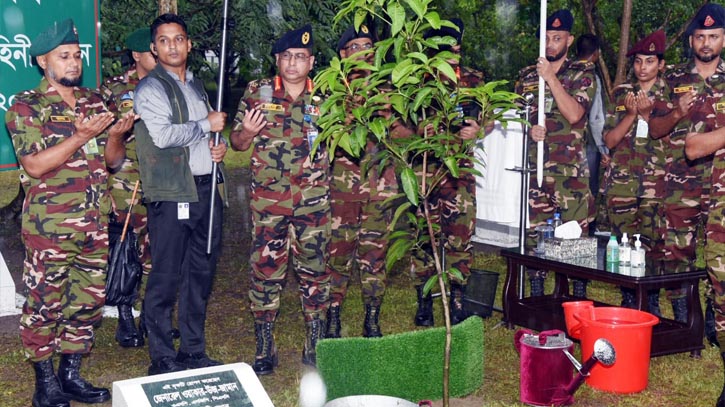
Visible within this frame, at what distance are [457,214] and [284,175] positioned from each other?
1.76 metres

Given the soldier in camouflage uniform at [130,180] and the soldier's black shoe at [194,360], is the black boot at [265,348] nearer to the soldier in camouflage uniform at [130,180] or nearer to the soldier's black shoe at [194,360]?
the soldier's black shoe at [194,360]

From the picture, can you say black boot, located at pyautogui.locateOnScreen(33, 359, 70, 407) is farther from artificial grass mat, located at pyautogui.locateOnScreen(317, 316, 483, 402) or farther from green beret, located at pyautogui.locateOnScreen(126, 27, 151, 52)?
green beret, located at pyautogui.locateOnScreen(126, 27, 151, 52)

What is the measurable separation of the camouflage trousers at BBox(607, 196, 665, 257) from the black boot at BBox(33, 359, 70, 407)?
177 inches

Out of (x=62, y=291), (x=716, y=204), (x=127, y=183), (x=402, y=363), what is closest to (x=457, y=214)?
(x=402, y=363)

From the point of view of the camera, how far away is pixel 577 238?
282 inches

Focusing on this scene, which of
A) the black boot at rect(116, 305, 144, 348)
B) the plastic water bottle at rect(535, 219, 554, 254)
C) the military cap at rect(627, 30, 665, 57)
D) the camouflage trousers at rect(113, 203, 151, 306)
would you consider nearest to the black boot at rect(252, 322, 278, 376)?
the black boot at rect(116, 305, 144, 348)

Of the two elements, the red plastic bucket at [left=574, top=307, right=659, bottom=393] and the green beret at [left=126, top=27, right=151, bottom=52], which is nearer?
the red plastic bucket at [left=574, top=307, right=659, bottom=393]

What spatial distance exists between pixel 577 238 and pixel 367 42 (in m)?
2.13

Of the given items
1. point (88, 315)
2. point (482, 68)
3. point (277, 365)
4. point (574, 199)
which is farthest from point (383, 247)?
point (482, 68)

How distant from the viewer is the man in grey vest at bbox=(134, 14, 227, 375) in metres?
6.04

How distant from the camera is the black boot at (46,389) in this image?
18.4ft

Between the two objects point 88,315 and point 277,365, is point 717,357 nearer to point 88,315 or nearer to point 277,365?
point 277,365

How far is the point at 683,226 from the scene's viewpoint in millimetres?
7227

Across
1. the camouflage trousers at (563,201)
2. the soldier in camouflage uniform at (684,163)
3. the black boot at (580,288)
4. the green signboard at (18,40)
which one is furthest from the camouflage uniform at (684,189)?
the green signboard at (18,40)
